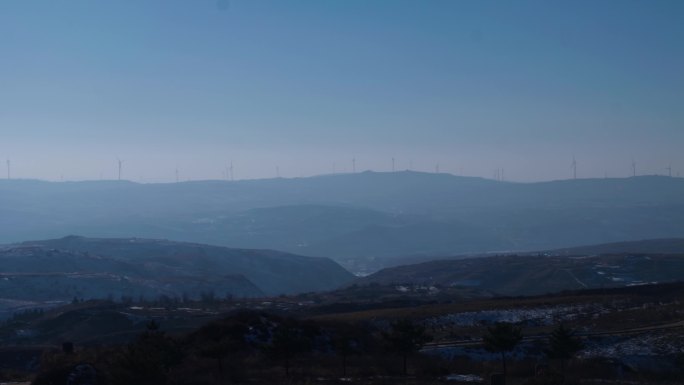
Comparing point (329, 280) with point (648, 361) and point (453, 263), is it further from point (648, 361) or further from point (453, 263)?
point (648, 361)

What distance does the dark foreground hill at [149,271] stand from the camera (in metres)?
112

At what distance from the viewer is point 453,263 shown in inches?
5669

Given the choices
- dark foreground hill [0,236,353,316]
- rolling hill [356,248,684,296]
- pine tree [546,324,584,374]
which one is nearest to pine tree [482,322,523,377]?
pine tree [546,324,584,374]

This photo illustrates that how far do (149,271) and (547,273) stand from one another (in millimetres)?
69339

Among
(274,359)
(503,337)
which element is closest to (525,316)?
(503,337)

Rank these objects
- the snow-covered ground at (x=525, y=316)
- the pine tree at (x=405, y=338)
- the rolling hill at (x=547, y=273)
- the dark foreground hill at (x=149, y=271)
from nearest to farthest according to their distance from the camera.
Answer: the pine tree at (x=405, y=338) → the snow-covered ground at (x=525, y=316) → the rolling hill at (x=547, y=273) → the dark foreground hill at (x=149, y=271)

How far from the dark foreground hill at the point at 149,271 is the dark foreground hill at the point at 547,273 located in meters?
24.8

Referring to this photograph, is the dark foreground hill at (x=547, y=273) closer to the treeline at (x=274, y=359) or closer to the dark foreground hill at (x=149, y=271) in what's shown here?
the dark foreground hill at (x=149, y=271)

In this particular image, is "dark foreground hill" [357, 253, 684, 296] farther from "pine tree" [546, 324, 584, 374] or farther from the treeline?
"pine tree" [546, 324, 584, 374]

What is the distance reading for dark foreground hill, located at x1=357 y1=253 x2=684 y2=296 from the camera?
107750 millimetres

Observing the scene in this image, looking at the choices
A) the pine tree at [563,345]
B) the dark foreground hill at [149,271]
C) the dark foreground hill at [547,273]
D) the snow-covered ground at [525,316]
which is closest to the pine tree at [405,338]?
the pine tree at [563,345]

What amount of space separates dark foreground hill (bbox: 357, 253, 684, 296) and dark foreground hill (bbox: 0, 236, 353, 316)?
2475 centimetres

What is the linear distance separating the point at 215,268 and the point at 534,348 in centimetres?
12561

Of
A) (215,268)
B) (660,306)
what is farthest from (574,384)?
(215,268)
